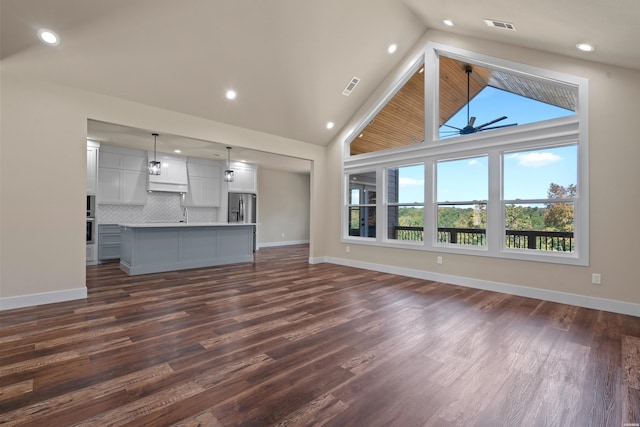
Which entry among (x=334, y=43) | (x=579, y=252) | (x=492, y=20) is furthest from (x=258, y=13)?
(x=579, y=252)

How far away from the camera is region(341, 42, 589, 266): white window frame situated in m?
3.80

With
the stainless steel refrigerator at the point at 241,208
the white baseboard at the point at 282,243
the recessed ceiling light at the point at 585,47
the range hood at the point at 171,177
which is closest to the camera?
the recessed ceiling light at the point at 585,47

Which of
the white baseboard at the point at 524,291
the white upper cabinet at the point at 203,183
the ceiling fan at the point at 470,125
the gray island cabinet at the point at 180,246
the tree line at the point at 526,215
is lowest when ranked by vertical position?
the white baseboard at the point at 524,291

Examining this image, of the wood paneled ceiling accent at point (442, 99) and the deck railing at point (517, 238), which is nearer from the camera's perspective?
the deck railing at point (517, 238)

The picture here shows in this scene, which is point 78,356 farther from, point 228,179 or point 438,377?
point 228,179

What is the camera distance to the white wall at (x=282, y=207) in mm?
10180

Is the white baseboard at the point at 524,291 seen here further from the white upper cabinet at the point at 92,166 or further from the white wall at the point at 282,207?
the white upper cabinet at the point at 92,166

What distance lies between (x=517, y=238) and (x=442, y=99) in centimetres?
271

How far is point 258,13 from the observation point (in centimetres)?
374

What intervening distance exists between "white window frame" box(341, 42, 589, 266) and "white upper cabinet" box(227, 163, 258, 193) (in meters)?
4.01

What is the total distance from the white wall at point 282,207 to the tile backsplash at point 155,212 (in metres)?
1.91

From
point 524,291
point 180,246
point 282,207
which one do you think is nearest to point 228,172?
point 180,246

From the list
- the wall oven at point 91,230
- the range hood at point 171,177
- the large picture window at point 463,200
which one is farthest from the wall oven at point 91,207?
the large picture window at point 463,200

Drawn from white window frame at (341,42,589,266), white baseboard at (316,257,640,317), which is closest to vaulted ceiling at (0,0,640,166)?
white window frame at (341,42,589,266)
